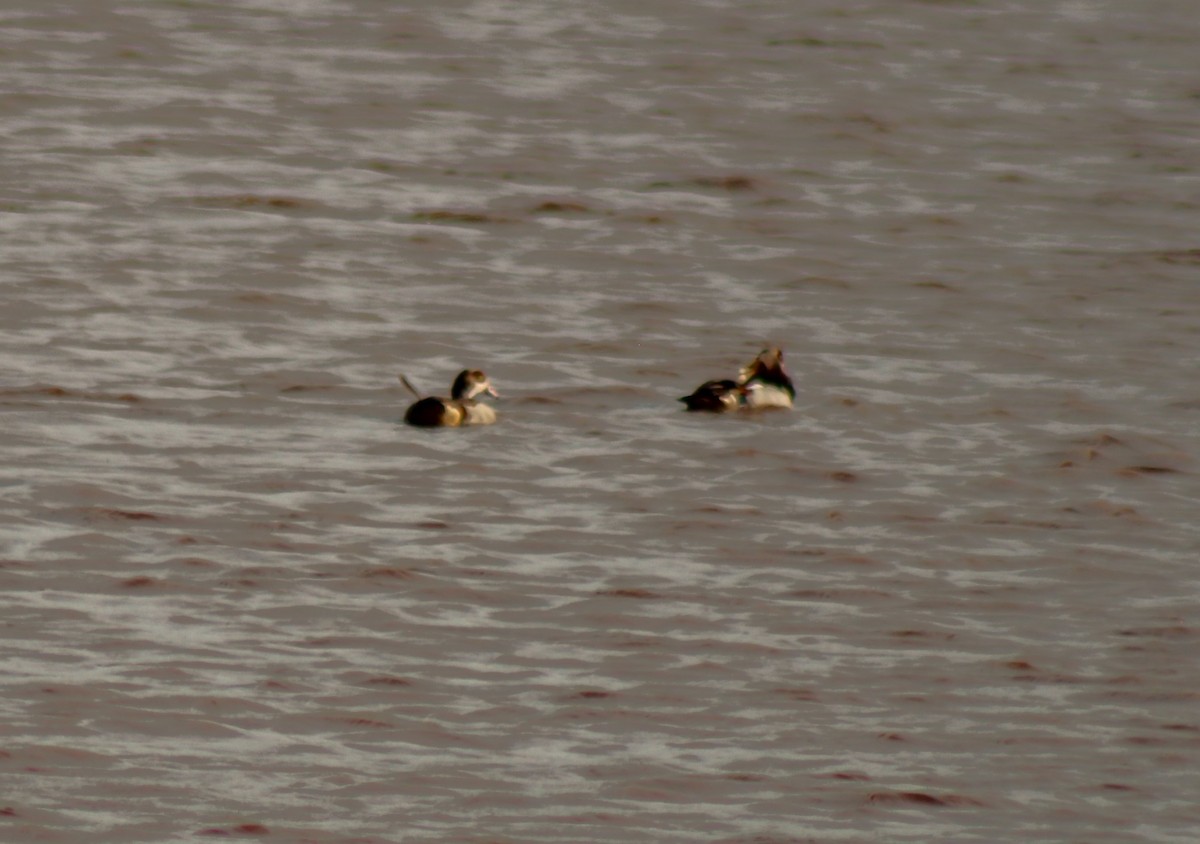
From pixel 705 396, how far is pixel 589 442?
0.96m

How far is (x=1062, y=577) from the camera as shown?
1288cm

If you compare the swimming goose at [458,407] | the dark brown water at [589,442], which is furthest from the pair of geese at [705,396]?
the dark brown water at [589,442]

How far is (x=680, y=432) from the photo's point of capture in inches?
610

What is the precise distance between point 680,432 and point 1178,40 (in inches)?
568

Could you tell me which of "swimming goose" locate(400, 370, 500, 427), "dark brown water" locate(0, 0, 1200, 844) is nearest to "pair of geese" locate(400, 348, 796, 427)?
"swimming goose" locate(400, 370, 500, 427)

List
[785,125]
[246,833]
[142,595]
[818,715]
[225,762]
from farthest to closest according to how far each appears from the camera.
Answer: [785,125]
[142,595]
[818,715]
[225,762]
[246,833]

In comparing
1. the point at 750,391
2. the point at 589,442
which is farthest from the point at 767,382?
the point at 589,442

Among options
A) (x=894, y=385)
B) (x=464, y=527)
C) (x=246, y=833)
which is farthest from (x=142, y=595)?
(x=894, y=385)

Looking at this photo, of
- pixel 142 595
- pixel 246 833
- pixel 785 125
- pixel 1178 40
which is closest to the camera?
pixel 246 833

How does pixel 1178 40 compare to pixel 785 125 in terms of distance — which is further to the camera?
pixel 1178 40

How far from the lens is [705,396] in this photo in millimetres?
15844

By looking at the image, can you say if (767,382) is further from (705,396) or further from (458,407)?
(458,407)

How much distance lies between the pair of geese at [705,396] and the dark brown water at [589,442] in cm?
14

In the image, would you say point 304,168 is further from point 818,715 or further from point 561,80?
point 818,715
